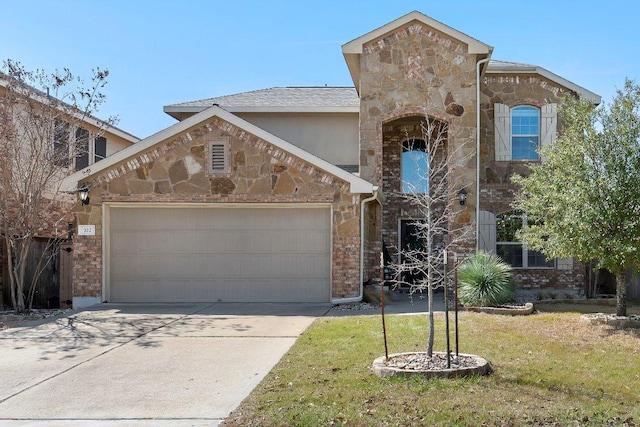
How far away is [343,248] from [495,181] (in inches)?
232

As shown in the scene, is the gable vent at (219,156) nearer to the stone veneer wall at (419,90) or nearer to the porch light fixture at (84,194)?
the porch light fixture at (84,194)

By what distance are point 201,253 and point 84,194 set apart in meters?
3.02

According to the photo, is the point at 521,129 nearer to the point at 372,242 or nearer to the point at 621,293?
the point at 372,242

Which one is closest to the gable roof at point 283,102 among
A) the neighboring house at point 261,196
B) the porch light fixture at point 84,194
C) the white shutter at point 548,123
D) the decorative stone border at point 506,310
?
the neighboring house at point 261,196

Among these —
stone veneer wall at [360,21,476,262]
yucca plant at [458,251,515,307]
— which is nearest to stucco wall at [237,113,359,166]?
stone veneer wall at [360,21,476,262]

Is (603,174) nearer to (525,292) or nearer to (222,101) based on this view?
(525,292)

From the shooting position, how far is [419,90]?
17.0 m

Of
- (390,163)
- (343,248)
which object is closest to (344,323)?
(343,248)

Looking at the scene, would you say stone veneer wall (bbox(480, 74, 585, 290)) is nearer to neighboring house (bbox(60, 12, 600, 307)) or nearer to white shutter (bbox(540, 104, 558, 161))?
white shutter (bbox(540, 104, 558, 161))

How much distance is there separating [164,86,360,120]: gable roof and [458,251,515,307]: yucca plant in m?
7.46

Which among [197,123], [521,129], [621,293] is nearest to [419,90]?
[521,129]

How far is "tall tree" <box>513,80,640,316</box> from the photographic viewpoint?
10.9 metres

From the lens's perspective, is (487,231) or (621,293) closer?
(621,293)

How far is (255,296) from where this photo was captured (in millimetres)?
15367
